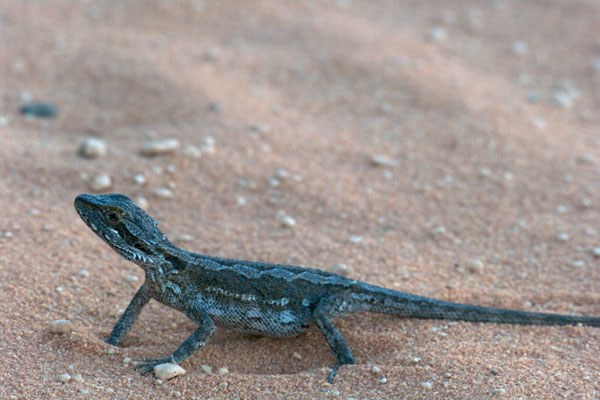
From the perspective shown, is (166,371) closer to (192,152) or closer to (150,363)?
(150,363)

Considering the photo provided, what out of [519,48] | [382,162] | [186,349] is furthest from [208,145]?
[519,48]

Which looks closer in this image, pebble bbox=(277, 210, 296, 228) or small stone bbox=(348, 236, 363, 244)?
small stone bbox=(348, 236, 363, 244)

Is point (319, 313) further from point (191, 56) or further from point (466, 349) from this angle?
point (191, 56)

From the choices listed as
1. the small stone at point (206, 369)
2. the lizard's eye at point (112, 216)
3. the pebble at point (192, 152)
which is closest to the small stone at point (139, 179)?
the pebble at point (192, 152)

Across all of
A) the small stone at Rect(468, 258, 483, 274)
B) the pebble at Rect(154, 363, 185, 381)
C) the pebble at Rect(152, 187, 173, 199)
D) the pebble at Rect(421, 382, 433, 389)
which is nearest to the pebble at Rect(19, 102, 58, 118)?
the pebble at Rect(152, 187, 173, 199)

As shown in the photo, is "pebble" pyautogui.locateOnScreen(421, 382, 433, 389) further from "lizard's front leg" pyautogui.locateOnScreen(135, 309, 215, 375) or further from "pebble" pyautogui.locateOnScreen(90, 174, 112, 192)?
"pebble" pyautogui.locateOnScreen(90, 174, 112, 192)

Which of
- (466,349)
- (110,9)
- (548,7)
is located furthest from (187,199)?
(548,7)
